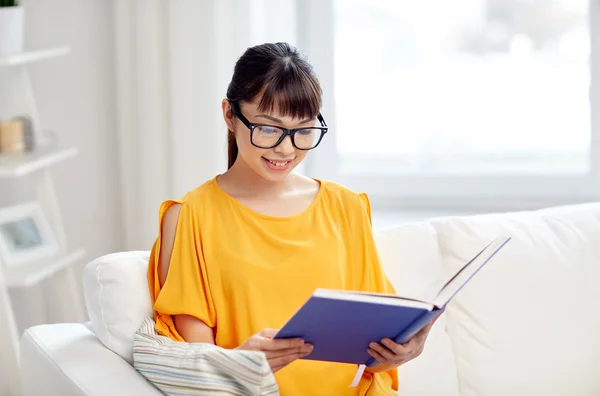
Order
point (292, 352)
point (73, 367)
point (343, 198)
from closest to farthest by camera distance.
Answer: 1. point (292, 352)
2. point (73, 367)
3. point (343, 198)

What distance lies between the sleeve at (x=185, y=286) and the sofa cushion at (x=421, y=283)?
50cm

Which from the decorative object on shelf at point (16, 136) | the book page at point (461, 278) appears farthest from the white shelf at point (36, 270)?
the book page at point (461, 278)

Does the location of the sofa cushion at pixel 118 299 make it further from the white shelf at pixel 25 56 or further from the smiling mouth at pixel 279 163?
the white shelf at pixel 25 56

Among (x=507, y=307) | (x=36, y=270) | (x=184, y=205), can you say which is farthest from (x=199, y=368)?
(x=36, y=270)

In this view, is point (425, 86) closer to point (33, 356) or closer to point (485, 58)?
point (485, 58)

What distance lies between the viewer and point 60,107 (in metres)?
2.96

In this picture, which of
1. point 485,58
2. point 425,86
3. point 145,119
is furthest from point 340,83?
point 145,119

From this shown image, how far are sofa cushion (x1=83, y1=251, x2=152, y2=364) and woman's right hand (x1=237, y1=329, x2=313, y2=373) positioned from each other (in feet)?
1.04

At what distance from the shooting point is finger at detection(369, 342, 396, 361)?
4.98 ft

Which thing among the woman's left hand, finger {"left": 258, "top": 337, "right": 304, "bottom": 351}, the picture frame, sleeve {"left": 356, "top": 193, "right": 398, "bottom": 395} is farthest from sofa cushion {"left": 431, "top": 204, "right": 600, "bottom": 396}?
the picture frame

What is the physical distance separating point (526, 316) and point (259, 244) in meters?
0.70

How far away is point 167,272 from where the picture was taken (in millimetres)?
1730

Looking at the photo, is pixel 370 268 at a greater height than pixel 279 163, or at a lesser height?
lesser

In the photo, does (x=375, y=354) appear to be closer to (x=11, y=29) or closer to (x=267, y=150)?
(x=267, y=150)
